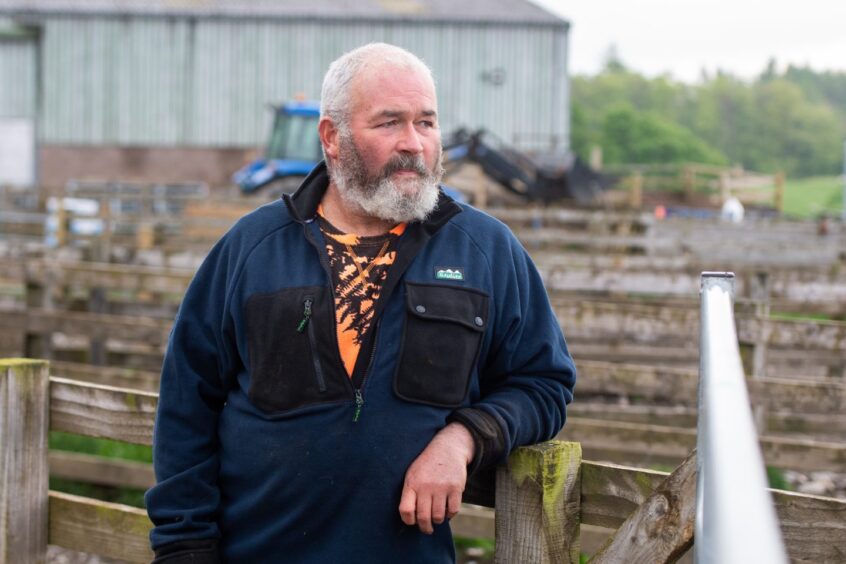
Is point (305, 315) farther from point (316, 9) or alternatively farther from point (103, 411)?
point (316, 9)

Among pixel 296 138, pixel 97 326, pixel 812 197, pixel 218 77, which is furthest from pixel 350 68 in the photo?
pixel 812 197

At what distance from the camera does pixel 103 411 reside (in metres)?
3.32

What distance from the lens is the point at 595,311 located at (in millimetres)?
5836

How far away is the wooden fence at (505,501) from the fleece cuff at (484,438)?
3.3 inches

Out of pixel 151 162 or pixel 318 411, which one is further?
pixel 151 162

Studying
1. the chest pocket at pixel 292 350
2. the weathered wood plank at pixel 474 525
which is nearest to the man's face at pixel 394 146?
the chest pocket at pixel 292 350

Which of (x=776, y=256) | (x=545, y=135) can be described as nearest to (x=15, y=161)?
(x=545, y=135)

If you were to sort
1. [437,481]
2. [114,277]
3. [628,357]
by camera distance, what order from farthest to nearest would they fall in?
[628,357] < [114,277] < [437,481]

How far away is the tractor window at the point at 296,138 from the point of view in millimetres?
22656

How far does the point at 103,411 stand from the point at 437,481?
1.32m

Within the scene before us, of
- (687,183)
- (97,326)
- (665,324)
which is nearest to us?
(665,324)

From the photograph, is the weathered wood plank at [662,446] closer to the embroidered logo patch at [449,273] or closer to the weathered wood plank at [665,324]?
the weathered wood plank at [665,324]

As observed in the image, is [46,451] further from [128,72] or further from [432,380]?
[128,72]

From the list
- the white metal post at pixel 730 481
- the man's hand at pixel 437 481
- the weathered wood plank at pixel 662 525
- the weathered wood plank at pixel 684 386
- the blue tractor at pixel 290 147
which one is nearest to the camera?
the white metal post at pixel 730 481
